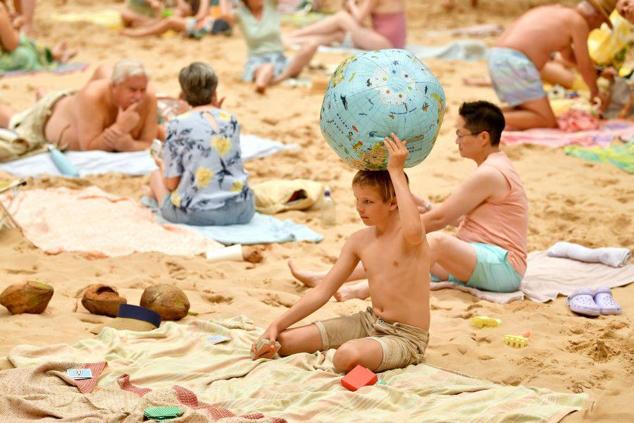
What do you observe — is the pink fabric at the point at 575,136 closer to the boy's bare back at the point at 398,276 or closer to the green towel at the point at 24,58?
the boy's bare back at the point at 398,276

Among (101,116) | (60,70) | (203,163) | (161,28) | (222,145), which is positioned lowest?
(60,70)

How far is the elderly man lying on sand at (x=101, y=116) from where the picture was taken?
7531 millimetres

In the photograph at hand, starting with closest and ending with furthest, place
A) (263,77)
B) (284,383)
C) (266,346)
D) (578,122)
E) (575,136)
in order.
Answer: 1. (284,383)
2. (266,346)
3. (575,136)
4. (578,122)
5. (263,77)

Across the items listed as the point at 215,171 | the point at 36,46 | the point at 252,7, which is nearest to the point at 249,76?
the point at 252,7

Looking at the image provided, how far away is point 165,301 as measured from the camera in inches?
193

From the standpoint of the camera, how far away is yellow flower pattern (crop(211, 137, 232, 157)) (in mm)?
→ 6398

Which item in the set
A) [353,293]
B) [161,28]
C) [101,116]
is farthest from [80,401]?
[161,28]

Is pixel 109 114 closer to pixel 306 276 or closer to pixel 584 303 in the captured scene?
pixel 306 276

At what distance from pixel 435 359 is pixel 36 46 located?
8078 millimetres

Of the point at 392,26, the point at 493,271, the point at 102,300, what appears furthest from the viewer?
the point at 392,26

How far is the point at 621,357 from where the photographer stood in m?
4.58

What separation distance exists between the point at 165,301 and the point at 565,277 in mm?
2256

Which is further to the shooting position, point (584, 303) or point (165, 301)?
point (584, 303)

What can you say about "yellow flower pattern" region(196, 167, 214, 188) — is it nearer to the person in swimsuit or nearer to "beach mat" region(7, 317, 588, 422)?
the person in swimsuit
